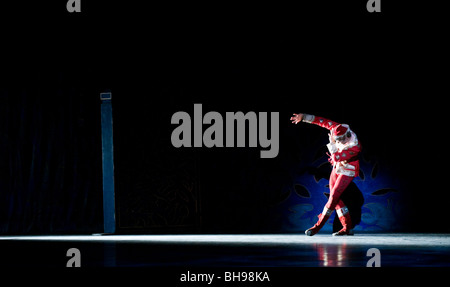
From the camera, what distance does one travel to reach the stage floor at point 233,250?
14.4 feet

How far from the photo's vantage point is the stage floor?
4.39 metres

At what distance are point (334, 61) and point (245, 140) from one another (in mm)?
1305

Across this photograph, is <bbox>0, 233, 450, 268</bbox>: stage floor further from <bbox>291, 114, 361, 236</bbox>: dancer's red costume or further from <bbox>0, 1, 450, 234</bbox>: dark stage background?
<bbox>0, 1, 450, 234</bbox>: dark stage background

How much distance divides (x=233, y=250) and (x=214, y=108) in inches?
102

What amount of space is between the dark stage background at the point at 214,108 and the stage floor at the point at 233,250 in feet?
2.22

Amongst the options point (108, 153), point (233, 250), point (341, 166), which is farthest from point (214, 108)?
point (233, 250)

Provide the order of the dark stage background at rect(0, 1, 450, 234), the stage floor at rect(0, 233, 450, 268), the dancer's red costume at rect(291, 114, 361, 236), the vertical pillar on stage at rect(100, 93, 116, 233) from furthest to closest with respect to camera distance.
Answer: the vertical pillar on stage at rect(100, 93, 116, 233) < the dark stage background at rect(0, 1, 450, 234) < the dancer's red costume at rect(291, 114, 361, 236) < the stage floor at rect(0, 233, 450, 268)

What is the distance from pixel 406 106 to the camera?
7.33 m

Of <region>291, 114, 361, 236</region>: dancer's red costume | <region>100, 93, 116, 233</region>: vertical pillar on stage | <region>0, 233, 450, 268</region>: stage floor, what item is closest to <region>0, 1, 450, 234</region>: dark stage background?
<region>100, 93, 116, 233</region>: vertical pillar on stage

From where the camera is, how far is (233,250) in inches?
209

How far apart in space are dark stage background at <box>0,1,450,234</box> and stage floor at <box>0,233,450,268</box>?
676 mm

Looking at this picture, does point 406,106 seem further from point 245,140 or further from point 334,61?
point 245,140

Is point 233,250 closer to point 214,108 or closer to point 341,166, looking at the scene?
point 341,166

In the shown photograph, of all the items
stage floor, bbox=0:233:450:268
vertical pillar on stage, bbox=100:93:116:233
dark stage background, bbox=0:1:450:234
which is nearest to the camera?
stage floor, bbox=0:233:450:268
